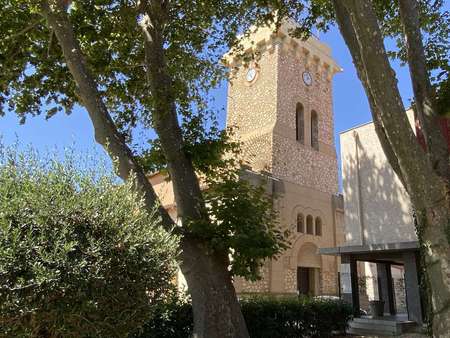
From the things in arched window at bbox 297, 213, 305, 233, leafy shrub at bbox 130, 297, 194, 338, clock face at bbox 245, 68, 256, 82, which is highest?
clock face at bbox 245, 68, 256, 82

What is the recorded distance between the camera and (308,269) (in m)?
23.8

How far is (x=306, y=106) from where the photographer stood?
28.5m

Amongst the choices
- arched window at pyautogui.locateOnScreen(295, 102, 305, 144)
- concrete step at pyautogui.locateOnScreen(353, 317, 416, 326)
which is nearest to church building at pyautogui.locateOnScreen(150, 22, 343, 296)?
arched window at pyautogui.locateOnScreen(295, 102, 305, 144)

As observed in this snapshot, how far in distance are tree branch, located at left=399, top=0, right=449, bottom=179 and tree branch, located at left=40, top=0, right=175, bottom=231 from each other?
154 inches

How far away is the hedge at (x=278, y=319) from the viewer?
786 cm

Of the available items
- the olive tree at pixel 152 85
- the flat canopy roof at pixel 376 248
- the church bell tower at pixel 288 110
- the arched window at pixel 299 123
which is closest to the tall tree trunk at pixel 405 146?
the olive tree at pixel 152 85

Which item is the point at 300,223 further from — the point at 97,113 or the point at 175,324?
the point at 97,113

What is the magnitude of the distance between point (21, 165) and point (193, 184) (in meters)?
3.52

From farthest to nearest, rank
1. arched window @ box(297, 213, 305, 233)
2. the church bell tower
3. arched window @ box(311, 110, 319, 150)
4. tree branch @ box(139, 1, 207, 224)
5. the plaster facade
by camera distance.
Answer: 1. arched window @ box(311, 110, 319, 150)
2. the church bell tower
3. arched window @ box(297, 213, 305, 233)
4. the plaster facade
5. tree branch @ box(139, 1, 207, 224)

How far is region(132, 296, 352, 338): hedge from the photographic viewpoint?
786 cm

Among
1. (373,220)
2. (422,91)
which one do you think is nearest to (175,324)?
(422,91)

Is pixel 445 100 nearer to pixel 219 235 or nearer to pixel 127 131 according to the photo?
pixel 219 235

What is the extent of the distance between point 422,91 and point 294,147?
20.2 meters

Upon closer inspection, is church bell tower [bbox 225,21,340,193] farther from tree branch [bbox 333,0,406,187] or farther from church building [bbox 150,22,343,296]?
tree branch [bbox 333,0,406,187]
